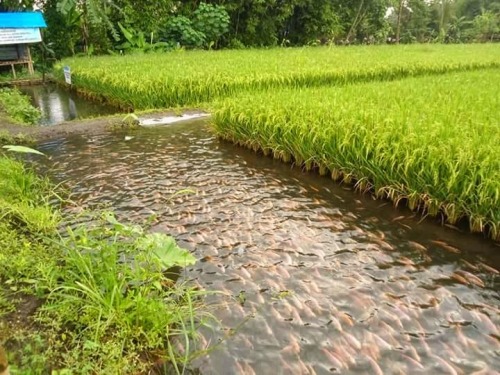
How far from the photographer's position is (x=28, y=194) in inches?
177

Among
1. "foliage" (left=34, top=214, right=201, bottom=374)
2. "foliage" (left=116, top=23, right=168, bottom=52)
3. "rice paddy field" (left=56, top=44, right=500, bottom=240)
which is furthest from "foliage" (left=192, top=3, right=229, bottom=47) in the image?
"foliage" (left=34, top=214, right=201, bottom=374)

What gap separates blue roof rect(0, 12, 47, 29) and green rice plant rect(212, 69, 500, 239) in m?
13.1

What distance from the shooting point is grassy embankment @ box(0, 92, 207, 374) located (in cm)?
218

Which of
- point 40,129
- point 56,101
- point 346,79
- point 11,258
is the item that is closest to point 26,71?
point 56,101

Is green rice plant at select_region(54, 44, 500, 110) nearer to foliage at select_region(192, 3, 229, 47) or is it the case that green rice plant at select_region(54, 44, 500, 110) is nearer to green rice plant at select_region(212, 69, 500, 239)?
green rice plant at select_region(212, 69, 500, 239)

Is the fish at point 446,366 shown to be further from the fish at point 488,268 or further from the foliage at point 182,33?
the foliage at point 182,33

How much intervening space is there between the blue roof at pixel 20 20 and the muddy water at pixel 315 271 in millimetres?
13423

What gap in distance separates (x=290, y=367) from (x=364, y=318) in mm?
686

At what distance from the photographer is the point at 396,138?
464 centimetres

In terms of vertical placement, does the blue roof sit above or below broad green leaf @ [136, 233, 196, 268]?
above

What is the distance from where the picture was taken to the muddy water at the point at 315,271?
8.08ft

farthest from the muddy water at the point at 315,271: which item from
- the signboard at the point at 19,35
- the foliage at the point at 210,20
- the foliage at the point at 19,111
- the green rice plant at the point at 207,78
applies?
the foliage at the point at 210,20

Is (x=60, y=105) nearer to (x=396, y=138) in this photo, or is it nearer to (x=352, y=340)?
(x=396, y=138)

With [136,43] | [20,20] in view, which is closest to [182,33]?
[136,43]
